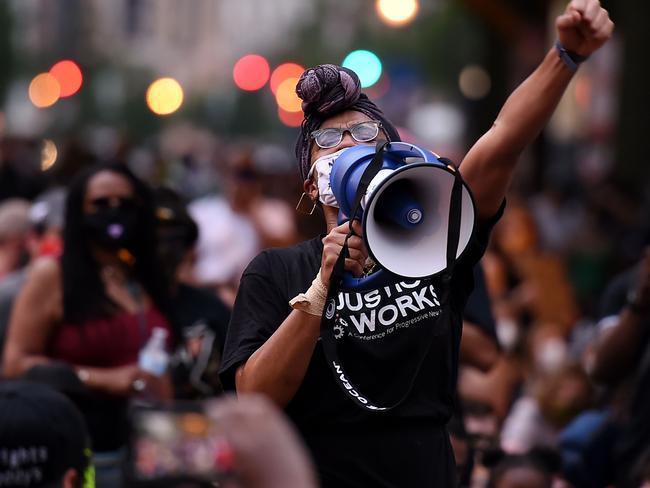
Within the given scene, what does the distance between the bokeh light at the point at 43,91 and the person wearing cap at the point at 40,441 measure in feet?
120

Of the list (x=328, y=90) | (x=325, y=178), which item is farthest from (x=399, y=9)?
(x=325, y=178)

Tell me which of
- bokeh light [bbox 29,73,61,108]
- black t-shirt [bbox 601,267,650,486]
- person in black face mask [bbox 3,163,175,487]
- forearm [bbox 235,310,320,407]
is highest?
forearm [bbox 235,310,320,407]

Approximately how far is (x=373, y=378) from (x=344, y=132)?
63 cm

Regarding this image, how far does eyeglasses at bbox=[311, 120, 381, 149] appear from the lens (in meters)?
3.86

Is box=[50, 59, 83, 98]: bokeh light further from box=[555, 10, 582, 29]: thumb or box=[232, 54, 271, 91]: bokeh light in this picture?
box=[555, 10, 582, 29]: thumb

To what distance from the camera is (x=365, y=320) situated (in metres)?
3.76

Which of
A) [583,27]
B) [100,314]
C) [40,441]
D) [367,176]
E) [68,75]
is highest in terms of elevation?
[583,27]

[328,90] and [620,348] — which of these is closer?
[328,90]

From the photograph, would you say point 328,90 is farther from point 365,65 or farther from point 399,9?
point 399,9

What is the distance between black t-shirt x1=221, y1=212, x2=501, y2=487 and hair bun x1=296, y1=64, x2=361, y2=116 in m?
0.46

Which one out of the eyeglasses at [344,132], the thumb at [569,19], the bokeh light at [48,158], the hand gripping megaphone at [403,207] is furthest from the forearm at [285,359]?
the bokeh light at [48,158]

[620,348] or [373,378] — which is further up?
[373,378]

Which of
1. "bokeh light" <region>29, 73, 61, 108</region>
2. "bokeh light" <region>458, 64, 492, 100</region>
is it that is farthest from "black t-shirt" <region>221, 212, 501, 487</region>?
"bokeh light" <region>29, 73, 61, 108</region>

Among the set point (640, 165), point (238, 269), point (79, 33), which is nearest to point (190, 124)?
point (79, 33)
